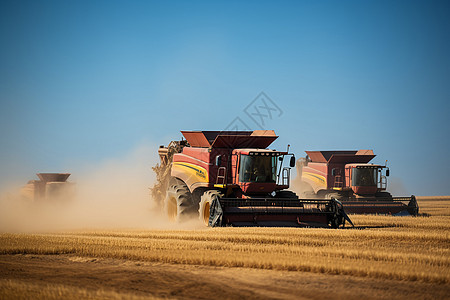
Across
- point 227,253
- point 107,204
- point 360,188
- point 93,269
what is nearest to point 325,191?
point 360,188

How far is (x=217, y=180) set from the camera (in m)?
17.4

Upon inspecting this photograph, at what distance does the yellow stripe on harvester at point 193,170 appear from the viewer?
702 inches

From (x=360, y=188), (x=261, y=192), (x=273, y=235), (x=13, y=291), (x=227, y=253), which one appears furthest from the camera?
(x=360, y=188)

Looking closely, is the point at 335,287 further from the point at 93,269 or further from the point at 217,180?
the point at 217,180

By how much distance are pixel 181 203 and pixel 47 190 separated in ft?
41.8

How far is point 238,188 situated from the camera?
17.4 m

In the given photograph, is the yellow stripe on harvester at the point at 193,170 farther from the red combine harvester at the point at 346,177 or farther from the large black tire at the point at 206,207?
the red combine harvester at the point at 346,177

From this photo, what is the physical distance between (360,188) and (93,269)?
20.1 metres

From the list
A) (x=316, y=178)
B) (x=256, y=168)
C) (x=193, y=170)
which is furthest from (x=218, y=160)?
(x=316, y=178)

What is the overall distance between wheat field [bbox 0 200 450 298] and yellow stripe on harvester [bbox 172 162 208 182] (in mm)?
3760

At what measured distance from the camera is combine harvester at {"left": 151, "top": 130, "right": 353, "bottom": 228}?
15938mm

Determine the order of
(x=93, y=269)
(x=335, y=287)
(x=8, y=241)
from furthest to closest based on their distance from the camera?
1. (x=8, y=241)
2. (x=93, y=269)
3. (x=335, y=287)

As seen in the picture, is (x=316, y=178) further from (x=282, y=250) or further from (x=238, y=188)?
(x=282, y=250)

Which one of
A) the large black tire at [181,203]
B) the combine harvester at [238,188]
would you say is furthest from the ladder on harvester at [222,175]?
the large black tire at [181,203]
